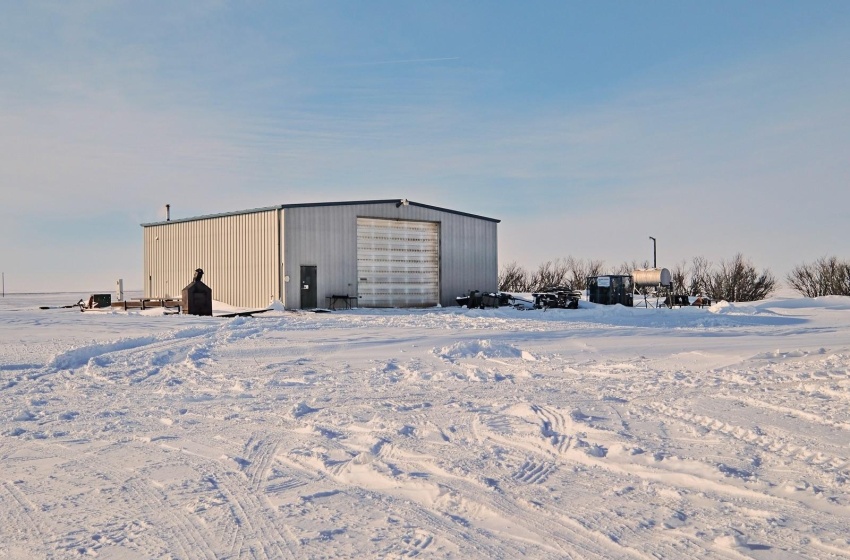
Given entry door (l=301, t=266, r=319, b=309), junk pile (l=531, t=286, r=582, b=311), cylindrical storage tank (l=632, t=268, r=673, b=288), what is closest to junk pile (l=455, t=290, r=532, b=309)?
junk pile (l=531, t=286, r=582, b=311)

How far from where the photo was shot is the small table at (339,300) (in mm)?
28672

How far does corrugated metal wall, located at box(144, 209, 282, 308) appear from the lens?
1116 inches

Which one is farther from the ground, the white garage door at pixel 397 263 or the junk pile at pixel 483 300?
the white garage door at pixel 397 263

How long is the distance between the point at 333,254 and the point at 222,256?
17.7 feet

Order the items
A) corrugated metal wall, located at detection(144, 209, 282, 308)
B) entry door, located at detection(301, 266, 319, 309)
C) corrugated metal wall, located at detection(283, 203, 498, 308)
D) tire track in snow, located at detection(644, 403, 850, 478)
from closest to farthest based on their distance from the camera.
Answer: tire track in snow, located at detection(644, 403, 850, 478) → corrugated metal wall, located at detection(283, 203, 498, 308) → entry door, located at detection(301, 266, 319, 309) → corrugated metal wall, located at detection(144, 209, 282, 308)

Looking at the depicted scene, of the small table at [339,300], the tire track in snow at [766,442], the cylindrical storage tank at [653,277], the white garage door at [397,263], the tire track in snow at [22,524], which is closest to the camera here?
the tire track in snow at [22,524]

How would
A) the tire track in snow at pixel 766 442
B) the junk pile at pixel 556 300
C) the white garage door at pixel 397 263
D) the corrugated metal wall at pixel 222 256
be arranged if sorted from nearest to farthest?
1. the tire track in snow at pixel 766 442
2. the corrugated metal wall at pixel 222 256
3. the white garage door at pixel 397 263
4. the junk pile at pixel 556 300

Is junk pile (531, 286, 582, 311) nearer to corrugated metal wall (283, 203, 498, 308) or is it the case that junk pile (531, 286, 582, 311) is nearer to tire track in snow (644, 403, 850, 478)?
corrugated metal wall (283, 203, 498, 308)

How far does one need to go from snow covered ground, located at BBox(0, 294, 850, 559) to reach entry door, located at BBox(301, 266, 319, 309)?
46.4 feet

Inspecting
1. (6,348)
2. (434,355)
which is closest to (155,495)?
(434,355)

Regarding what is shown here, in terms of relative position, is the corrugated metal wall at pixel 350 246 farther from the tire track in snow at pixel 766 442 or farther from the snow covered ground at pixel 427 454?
the tire track in snow at pixel 766 442

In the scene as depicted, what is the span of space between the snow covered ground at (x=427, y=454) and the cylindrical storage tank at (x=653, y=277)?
973 inches

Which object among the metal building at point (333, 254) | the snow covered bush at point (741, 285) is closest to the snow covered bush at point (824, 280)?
the snow covered bush at point (741, 285)

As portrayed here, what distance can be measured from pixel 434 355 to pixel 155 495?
A: 869 cm
